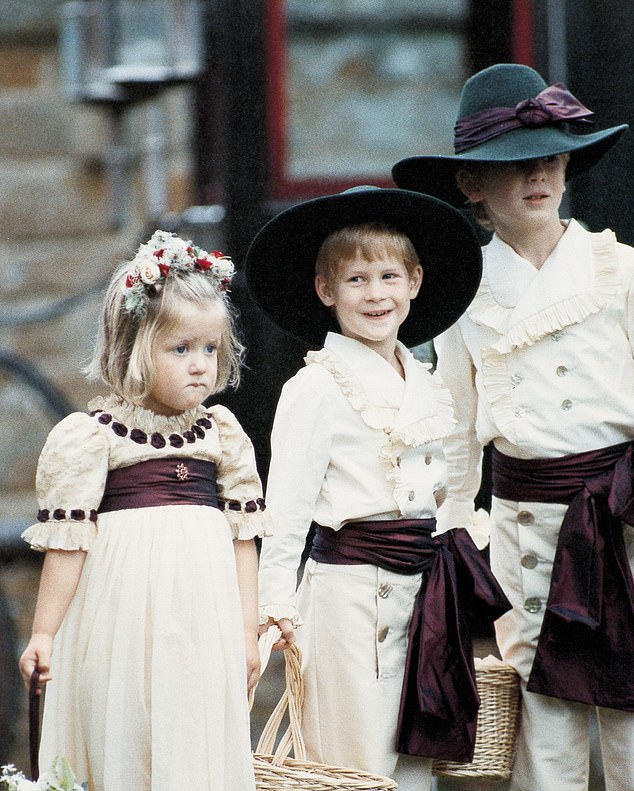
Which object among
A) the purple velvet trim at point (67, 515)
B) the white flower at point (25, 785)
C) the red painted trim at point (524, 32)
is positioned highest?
the red painted trim at point (524, 32)

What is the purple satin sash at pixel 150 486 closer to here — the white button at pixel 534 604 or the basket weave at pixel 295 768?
the basket weave at pixel 295 768

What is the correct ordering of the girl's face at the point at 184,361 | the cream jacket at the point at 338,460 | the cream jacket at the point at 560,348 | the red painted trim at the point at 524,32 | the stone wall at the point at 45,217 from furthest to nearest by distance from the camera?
the stone wall at the point at 45,217
the red painted trim at the point at 524,32
the cream jacket at the point at 560,348
the cream jacket at the point at 338,460
the girl's face at the point at 184,361

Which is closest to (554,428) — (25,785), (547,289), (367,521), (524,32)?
(547,289)

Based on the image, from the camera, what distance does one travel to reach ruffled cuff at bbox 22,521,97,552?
9.46 feet

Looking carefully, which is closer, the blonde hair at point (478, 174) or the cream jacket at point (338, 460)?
the cream jacket at point (338, 460)

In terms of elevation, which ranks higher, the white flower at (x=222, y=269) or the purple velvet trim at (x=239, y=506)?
the white flower at (x=222, y=269)

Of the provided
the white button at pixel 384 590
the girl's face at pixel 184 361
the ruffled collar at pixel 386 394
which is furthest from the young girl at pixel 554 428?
the girl's face at pixel 184 361

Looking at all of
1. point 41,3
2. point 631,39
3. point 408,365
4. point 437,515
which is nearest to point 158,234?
point 408,365

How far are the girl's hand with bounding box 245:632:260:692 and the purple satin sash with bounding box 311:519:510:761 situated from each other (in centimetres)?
30

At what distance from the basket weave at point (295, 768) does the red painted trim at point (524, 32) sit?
102 inches

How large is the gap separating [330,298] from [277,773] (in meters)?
1.09

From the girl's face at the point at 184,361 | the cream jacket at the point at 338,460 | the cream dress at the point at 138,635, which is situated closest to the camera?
the cream dress at the point at 138,635

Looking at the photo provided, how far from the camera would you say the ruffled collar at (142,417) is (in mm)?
3004

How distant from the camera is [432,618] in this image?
321 centimetres
